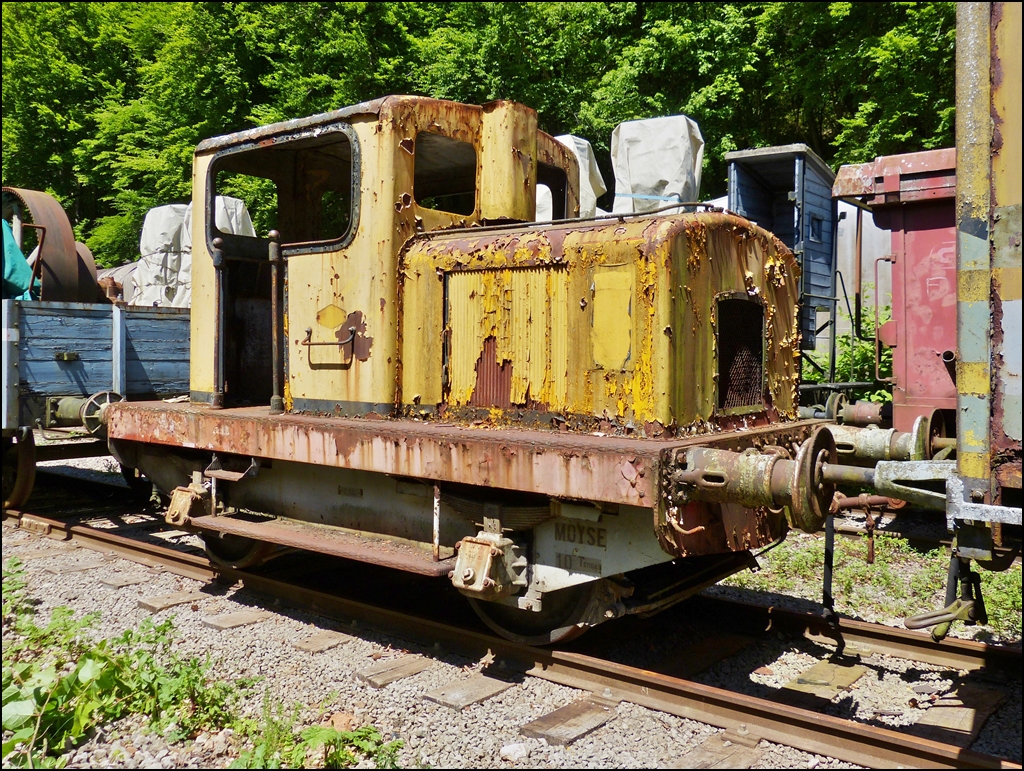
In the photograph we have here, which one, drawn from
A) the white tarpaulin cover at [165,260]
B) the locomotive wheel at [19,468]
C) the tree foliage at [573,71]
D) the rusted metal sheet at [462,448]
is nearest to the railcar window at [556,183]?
the rusted metal sheet at [462,448]

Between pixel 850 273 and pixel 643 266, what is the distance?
34.3 feet

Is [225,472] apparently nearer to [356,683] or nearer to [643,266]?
[356,683]

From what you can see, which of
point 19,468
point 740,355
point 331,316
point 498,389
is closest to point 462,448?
point 498,389

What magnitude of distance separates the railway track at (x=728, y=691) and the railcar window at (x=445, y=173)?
257 centimetres

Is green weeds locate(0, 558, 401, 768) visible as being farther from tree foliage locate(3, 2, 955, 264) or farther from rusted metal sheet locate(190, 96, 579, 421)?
tree foliage locate(3, 2, 955, 264)

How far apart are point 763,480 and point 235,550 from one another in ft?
12.9

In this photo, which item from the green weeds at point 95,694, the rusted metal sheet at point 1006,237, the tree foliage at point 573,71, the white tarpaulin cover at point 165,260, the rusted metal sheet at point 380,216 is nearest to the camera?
the rusted metal sheet at point 1006,237

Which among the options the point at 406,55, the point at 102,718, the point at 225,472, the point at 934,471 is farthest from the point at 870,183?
the point at 406,55

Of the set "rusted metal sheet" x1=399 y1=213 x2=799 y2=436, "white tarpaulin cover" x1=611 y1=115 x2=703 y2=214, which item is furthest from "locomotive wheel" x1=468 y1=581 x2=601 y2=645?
"white tarpaulin cover" x1=611 y1=115 x2=703 y2=214

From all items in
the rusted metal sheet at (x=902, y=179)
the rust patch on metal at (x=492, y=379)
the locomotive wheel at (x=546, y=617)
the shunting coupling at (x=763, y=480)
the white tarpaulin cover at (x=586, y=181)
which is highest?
the white tarpaulin cover at (x=586, y=181)

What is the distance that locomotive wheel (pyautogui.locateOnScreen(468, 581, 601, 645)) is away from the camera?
13.5ft

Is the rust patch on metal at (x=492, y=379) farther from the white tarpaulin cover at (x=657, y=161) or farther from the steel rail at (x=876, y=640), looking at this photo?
the white tarpaulin cover at (x=657, y=161)

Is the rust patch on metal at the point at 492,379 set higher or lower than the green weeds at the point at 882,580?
higher

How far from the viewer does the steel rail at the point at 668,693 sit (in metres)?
3.11
